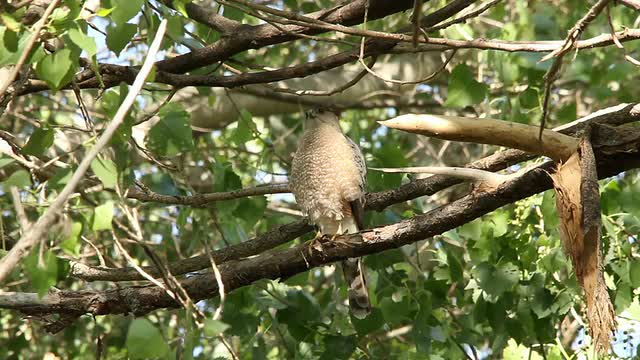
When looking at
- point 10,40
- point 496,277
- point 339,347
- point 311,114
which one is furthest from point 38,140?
point 311,114

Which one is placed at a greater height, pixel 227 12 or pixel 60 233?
pixel 227 12

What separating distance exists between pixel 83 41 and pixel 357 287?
258 cm

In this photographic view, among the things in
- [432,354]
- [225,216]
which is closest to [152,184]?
[225,216]

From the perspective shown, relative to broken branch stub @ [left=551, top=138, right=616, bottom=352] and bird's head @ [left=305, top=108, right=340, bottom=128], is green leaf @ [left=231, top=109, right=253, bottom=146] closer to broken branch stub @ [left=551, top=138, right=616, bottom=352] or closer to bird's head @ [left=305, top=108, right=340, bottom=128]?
bird's head @ [left=305, top=108, right=340, bottom=128]

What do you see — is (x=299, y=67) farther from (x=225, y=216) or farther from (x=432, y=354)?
(x=432, y=354)

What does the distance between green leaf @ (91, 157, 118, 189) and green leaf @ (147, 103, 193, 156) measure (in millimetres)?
575

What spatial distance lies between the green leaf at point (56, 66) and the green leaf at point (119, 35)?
14cm

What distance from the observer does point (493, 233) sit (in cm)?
446

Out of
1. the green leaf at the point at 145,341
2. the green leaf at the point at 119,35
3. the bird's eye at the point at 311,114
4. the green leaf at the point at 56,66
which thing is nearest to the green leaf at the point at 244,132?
the bird's eye at the point at 311,114

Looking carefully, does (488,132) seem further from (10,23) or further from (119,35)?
(10,23)

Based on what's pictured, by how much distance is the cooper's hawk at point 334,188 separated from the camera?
4883 mm

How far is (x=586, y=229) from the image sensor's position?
9.78 ft

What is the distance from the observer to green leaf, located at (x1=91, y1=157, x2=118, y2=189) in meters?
2.54

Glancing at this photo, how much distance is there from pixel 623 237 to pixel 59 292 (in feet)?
8.09
